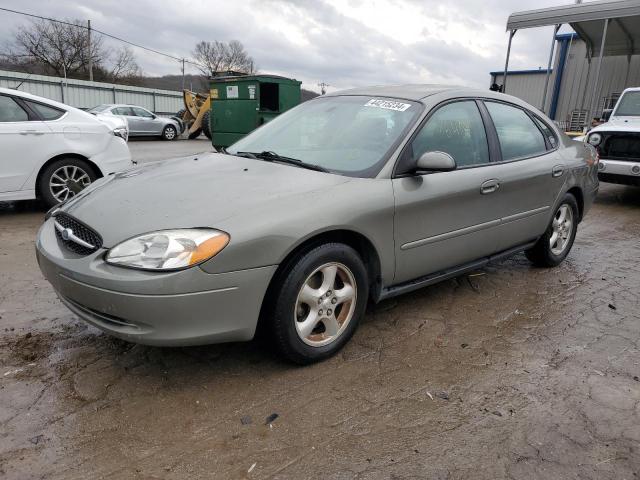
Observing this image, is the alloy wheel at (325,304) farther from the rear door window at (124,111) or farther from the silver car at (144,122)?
the rear door window at (124,111)

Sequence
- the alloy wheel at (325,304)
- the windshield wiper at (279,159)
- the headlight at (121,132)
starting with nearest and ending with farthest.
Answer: the alloy wheel at (325,304), the windshield wiper at (279,159), the headlight at (121,132)

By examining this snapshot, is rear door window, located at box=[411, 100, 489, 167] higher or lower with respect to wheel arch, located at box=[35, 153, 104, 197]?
higher

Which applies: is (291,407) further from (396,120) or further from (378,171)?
(396,120)

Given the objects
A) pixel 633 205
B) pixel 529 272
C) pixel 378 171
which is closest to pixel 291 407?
pixel 378 171

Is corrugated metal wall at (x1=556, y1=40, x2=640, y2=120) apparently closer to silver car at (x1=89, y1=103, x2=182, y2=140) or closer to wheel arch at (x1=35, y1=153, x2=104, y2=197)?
silver car at (x1=89, y1=103, x2=182, y2=140)

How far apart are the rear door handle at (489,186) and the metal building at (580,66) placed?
27.8 ft

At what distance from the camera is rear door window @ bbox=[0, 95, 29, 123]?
583cm

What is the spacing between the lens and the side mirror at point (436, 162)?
3016 millimetres

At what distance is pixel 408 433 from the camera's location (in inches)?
91.8

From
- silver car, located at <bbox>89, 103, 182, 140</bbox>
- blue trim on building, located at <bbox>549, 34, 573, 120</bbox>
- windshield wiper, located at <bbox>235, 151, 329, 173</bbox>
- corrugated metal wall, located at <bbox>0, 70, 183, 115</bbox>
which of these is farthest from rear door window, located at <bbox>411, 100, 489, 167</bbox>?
corrugated metal wall, located at <bbox>0, 70, 183, 115</bbox>

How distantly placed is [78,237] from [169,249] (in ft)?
2.12

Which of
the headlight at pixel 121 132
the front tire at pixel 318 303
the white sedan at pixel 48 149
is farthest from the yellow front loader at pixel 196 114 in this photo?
the front tire at pixel 318 303

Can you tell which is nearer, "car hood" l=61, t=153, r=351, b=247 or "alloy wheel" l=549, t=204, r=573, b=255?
"car hood" l=61, t=153, r=351, b=247

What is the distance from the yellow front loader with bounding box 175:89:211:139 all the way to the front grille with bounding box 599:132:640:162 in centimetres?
1626
